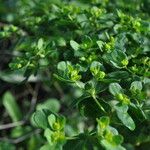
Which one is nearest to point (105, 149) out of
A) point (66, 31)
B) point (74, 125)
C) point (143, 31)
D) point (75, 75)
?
point (75, 75)

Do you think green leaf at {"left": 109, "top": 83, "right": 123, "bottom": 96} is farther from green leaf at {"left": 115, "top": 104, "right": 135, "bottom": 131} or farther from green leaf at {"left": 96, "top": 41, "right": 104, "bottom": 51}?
green leaf at {"left": 96, "top": 41, "right": 104, "bottom": 51}

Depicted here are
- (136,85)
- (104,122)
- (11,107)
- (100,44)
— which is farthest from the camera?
(11,107)

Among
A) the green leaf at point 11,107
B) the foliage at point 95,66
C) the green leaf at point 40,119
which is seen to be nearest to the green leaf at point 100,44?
the foliage at point 95,66

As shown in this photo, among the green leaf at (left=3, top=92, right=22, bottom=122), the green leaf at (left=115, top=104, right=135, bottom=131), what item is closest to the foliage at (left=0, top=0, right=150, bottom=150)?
the green leaf at (left=115, top=104, right=135, bottom=131)

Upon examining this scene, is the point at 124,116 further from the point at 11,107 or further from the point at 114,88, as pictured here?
the point at 11,107

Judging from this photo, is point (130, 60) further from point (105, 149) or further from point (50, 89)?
point (50, 89)

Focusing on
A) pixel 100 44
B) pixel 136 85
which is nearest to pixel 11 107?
pixel 100 44
